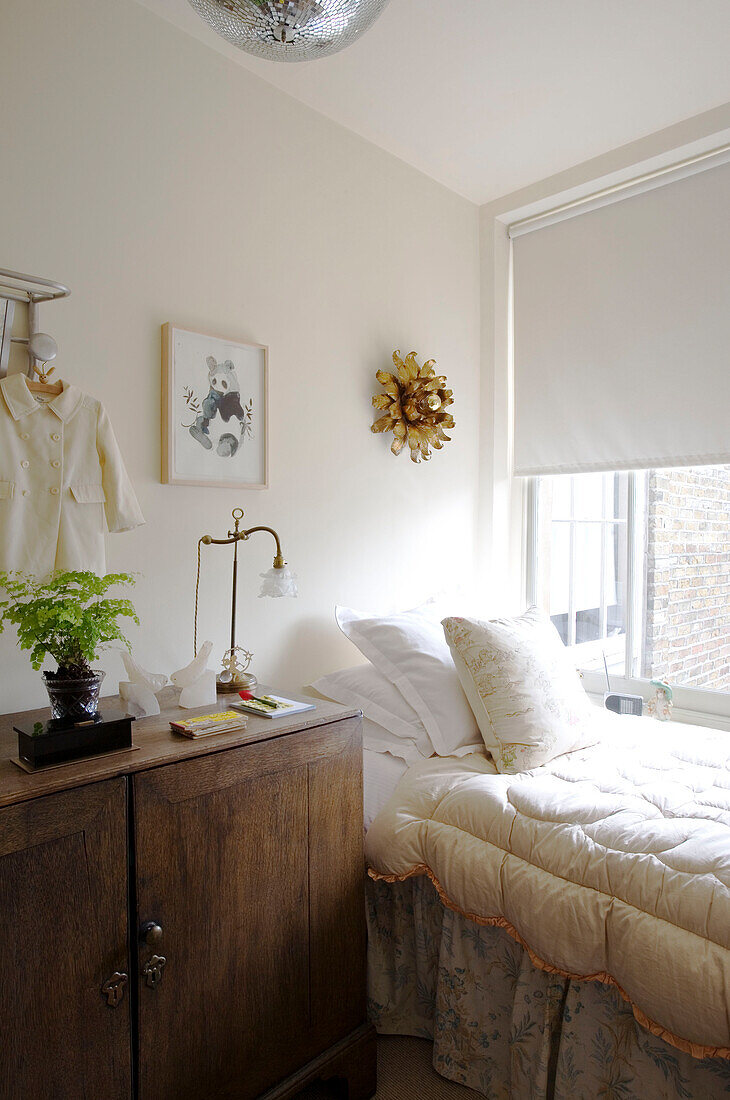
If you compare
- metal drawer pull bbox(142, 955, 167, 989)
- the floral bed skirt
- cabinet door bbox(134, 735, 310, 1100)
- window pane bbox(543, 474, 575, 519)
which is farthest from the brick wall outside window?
metal drawer pull bbox(142, 955, 167, 989)

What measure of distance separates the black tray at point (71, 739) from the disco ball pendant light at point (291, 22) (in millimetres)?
1262

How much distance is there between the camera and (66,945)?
46.0 inches

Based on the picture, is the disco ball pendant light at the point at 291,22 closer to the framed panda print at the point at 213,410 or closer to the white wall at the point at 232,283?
the white wall at the point at 232,283

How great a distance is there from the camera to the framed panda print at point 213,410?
6.35 feet

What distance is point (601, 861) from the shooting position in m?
1.43

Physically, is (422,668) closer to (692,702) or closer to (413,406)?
(413,406)

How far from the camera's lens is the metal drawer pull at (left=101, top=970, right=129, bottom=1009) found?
121cm

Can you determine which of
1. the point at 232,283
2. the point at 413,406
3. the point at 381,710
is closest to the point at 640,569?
the point at 413,406

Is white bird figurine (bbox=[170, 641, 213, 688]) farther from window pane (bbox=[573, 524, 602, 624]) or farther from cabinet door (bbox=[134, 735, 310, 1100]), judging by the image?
window pane (bbox=[573, 524, 602, 624])

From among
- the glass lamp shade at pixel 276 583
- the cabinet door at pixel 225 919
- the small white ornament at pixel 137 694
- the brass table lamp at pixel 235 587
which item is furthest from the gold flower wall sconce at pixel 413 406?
the cabinet door at pixel 225 919

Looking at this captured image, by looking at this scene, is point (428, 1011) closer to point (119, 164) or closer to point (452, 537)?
point (452, 537)

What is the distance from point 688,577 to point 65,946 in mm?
2332

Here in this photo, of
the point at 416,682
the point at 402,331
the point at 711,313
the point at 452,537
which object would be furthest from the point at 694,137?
the point at 416,682

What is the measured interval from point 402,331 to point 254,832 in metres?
1.86
